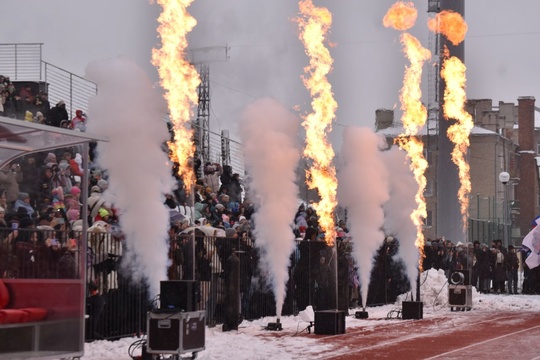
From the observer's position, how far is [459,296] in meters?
33.5

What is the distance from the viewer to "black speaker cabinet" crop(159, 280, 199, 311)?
1717cm

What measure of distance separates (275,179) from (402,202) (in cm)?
978

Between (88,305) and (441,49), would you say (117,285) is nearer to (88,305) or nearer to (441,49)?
(88,305)

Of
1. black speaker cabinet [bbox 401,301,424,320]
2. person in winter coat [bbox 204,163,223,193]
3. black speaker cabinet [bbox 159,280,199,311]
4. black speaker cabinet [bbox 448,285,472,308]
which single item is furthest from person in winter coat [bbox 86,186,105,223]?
black speaker cabinet [bbox 448,285,472,308]

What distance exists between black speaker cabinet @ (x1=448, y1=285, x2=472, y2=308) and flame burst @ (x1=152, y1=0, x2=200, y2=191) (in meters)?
12.8

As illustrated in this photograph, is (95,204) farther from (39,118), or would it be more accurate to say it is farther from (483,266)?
(483,266)

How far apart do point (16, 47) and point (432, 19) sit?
1750cm

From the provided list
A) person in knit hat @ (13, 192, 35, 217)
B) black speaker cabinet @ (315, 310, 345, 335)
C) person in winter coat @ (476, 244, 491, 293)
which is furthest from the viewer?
person in winter coat @ (476, 244, 491, 293)

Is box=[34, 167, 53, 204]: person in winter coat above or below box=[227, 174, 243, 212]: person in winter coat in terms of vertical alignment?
below

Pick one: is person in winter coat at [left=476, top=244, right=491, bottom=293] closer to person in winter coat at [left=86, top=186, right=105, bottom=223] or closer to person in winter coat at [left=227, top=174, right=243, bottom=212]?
person in winter coat at [left=227, top=174, right=243, bottom=212]

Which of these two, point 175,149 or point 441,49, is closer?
point 175,149

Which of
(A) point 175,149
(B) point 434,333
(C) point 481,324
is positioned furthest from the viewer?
(C) point 481,324

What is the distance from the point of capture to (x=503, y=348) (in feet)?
69.5

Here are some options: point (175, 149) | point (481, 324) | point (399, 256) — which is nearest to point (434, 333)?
point (481, 324)
